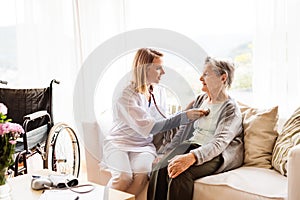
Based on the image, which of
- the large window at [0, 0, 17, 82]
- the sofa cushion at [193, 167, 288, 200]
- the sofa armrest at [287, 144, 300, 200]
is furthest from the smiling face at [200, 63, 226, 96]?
the large window at [0, 0, 17, 82]

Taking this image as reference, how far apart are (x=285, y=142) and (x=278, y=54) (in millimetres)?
728

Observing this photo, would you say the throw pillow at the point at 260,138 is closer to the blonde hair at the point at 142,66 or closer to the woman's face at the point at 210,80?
the woman's face at the point at 210,80

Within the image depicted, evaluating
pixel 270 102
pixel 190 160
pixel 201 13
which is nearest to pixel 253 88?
pixel 270 102

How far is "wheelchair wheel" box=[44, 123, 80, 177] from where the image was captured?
2.58 metres

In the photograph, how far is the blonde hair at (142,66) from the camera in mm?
1086

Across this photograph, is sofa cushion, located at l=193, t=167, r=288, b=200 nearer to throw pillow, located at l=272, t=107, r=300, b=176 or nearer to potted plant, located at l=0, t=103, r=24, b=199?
throw pillow, located at l=272, t=107, r=300, b=176

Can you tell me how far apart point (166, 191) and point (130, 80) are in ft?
3.67

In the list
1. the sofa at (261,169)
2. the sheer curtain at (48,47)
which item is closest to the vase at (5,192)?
the sofa at (261,169)

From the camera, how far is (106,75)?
3.70ft

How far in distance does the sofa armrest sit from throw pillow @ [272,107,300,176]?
0.30m

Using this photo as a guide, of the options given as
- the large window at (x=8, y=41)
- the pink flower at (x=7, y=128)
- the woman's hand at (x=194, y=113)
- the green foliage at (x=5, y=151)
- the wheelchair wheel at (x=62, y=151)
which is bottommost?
the wheelchair wheel at (x=62, y=151)

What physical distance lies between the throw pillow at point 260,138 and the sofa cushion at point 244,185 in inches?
2.9

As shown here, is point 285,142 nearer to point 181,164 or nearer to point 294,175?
point 294,175

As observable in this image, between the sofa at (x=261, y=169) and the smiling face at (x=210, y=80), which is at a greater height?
the smiling face at (x=210, y=80)
